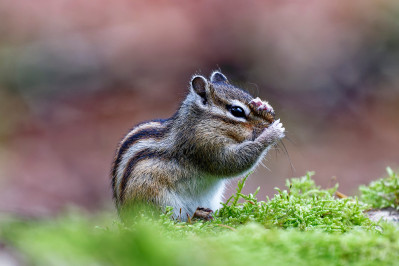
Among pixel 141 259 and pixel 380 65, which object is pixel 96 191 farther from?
pixel 141 259

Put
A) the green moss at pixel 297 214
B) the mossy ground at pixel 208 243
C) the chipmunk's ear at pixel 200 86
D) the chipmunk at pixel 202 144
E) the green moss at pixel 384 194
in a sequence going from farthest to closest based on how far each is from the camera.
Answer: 1. the chipmunk's ear at pixel 200 86
2. the chipmunk at pixel 202 144
3. the green moss at pixel 384 194
4. the green moss at pixel 297 214
5. the mossy ground at pixel 208 243

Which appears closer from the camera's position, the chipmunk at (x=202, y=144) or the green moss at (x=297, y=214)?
the green moss at (x=297, y=214)

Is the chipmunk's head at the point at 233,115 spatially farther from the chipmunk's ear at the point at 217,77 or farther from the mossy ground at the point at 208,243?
the mossy ground at the point at 208,243

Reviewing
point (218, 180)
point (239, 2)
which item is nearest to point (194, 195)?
point (218, 180)

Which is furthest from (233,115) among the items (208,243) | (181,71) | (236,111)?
(181,71)

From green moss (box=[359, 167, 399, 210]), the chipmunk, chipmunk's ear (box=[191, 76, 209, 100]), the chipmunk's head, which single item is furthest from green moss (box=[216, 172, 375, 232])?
chipmunk's ear (box=[191, 76, 209, 100])

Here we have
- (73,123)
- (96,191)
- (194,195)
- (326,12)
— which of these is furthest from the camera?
(326,12)

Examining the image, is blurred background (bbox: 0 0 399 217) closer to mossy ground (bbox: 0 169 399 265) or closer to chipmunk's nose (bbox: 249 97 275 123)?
chipmunk's nose (bbox: 249 97 275 123)

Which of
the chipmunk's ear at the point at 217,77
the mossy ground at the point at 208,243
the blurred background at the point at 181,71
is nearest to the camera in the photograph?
the mossy ground at the point at 208,243

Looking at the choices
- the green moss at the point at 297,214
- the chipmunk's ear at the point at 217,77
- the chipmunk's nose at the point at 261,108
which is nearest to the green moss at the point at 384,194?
the green moss at the point at 297,214
